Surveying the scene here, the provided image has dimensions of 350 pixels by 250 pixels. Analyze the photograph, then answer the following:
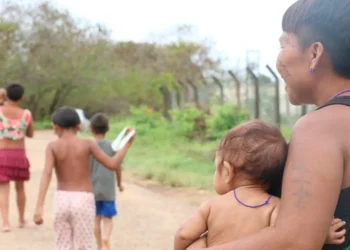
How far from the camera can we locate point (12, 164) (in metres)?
8.25

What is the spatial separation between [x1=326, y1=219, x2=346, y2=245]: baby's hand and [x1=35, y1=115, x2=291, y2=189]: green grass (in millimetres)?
9353

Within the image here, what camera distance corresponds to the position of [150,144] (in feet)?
67.9

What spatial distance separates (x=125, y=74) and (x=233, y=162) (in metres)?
37.0

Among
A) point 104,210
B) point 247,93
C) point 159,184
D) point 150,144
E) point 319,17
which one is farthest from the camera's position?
point 150,144

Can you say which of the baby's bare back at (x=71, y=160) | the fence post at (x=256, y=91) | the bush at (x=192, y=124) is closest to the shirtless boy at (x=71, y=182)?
the baby's bare back at (x=71, y=160)

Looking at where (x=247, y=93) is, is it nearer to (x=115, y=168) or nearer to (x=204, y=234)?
(x=115, y=168)

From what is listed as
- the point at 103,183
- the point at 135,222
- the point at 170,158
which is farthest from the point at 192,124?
the point at 103,183

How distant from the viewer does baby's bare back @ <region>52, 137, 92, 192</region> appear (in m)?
6.06

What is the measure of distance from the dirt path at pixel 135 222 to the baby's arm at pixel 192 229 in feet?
16.9

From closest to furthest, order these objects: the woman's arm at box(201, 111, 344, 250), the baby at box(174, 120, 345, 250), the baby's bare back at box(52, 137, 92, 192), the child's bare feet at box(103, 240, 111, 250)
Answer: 1. the woman's arm at box(201, 111, 344, 250)
2. the baby at box(174, 120, 345, 250)
3. the baby's bare back at box(52, 137, 92, 192)
4. the child's bare feet at box(103, 240, 111, 250)

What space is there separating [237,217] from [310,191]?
45cm

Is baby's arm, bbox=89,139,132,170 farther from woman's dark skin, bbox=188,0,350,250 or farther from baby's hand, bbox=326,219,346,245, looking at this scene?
baby's hand, bbox=326,219,346,245

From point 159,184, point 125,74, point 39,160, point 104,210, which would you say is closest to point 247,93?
point 39,160

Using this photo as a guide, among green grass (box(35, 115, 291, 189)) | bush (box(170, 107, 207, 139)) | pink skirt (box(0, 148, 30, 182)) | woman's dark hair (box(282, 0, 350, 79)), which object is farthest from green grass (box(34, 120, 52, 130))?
woman's dark hair (box(282, 0, 350, 79))
